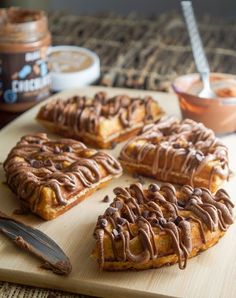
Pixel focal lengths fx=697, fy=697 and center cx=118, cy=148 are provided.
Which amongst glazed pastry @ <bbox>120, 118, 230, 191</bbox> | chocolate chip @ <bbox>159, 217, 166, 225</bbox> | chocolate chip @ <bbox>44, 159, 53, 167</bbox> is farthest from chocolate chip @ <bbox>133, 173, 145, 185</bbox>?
chocolate chip @ <bbox>159, 217, 166, 225</bbox>

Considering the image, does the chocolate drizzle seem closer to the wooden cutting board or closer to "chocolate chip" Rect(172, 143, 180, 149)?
"chocolate chip" Rect(172, 143, 180, 149)

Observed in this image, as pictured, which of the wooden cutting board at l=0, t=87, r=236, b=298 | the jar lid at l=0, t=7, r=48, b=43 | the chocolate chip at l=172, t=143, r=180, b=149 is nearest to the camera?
the wooden cutting board at l=0, t=87, r=236, b=298

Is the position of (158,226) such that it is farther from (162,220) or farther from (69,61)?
(69,61)

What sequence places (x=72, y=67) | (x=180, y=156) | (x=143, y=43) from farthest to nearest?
(x=143, y=43)
(x=72, y=67)
(x=180, y=156)

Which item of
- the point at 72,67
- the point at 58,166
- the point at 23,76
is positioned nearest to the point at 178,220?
the point at 58,166

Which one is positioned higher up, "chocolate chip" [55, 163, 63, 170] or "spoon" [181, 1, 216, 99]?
"spoon" [181, 1, 216, 99]

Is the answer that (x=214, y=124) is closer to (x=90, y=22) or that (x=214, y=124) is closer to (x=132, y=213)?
(x=132, y=213)

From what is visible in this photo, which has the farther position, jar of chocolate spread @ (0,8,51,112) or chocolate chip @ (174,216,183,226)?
jar of chocolate spread @ (0,8,51,112)

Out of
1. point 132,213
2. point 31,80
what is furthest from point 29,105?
point 132,213
